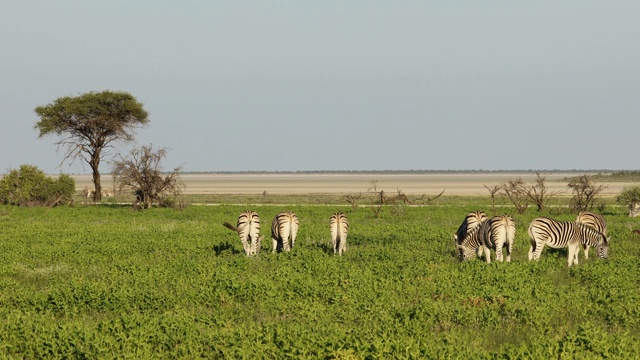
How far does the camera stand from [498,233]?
2052cm

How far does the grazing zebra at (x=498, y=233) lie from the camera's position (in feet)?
67.2

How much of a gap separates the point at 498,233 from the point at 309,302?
7584mm

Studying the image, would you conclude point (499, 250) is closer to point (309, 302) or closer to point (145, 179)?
point (309, 302)

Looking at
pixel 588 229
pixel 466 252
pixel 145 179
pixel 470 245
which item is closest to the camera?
pixel 466 252

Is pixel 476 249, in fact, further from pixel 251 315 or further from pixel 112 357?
pixel 112 357

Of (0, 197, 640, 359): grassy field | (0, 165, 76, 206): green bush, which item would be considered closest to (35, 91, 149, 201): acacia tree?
(0, 165, 76, 206): green bush

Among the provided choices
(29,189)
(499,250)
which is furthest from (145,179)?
(499,250)

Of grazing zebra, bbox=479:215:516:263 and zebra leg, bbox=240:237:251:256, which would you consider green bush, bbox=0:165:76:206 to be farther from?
grazing zebra, bbox=479:215:516:263

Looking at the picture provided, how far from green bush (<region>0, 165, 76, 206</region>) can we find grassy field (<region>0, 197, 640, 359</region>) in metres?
25.7

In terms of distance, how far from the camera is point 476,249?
22125mm

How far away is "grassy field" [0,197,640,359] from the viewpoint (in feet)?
36.0

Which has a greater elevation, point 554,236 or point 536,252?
point 554,236

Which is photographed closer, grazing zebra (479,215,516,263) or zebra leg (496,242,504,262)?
grazing zebra (479,215,516,263)

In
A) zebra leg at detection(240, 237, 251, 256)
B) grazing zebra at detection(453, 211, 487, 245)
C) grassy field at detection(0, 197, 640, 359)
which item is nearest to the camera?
grassy field at detection(0, 197, 640, 359)
